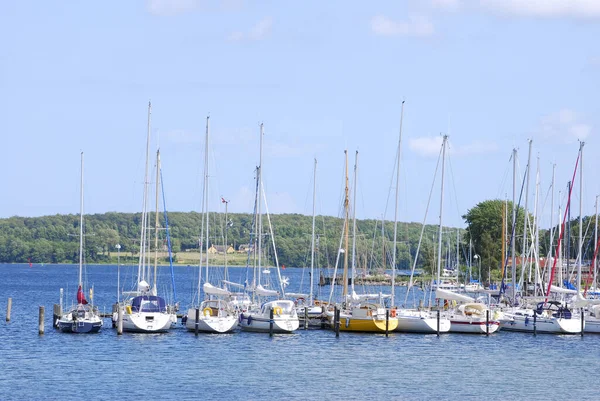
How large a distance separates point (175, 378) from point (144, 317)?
582 inches

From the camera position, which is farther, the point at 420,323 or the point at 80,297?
the point at 420,323

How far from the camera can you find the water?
159ft

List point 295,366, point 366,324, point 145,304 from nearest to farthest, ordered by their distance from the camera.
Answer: point 295,366 < point 145,304 < point 366,324

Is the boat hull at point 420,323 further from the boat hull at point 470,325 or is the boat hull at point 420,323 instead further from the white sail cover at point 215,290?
the white sail cover at point 215,290

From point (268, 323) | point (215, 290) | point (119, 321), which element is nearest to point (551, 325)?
point (268, 323)

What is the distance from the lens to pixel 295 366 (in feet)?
185

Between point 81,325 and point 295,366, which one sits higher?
point 81,325

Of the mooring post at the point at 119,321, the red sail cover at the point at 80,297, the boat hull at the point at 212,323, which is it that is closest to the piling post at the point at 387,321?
the boat hull at the point at 212,323

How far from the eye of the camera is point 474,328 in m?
70.4

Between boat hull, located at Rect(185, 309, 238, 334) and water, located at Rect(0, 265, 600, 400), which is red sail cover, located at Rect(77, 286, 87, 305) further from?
boat hull, located at Rect(185, 309, 238, 334)

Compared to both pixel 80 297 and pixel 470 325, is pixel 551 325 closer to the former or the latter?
pixel 470 325

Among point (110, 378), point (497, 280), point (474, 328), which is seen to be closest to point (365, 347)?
point (474, 328)

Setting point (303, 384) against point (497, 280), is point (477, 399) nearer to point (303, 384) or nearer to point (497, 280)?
point (303, 384)

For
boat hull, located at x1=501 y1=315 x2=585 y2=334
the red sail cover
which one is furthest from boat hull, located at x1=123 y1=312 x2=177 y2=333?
boat hull, located at x1=501 y1=315 x2=585 y2=334
